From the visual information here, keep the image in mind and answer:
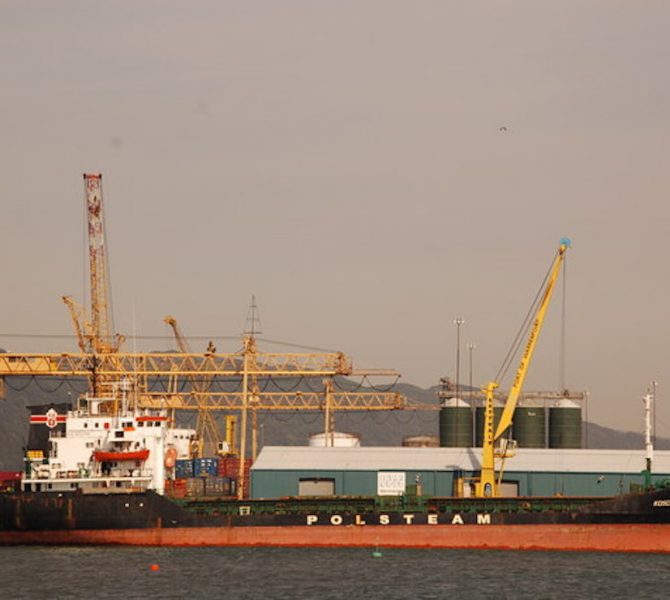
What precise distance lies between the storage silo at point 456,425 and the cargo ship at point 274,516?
26.7 m

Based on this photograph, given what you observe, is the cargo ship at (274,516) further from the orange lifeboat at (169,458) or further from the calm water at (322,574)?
the orange lifeboat at (169,458)

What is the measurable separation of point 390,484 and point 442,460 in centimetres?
418

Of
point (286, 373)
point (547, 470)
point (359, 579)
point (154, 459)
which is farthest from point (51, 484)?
point (286, 373)

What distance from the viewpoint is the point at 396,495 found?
93562 mm

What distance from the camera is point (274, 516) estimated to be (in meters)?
88.1

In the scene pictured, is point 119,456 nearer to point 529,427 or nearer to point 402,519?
point 402,519

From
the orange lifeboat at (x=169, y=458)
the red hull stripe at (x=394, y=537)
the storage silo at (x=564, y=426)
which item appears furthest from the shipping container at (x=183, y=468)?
the storage silo at (x=564, y=426)

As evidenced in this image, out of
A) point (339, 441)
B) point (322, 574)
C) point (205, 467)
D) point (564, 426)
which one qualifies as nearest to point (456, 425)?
point (564, 426)

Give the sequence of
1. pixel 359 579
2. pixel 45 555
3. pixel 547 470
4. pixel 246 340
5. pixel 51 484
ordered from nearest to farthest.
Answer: pixel 359 579
pixel 45 555
pixel 51 484
pixel 547 470
pixel 246 340

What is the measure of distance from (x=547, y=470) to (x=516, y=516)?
40.3 ft

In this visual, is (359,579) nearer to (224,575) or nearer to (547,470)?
(224,575)

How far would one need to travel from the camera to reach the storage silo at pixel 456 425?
117250 mm

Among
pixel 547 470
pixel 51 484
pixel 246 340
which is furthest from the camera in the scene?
pixel 246 340

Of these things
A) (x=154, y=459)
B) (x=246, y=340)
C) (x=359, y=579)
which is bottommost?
(x=359, y=579)
